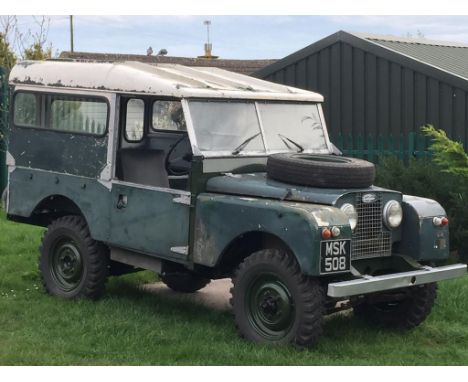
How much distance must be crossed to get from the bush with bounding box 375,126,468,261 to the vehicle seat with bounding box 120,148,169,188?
3.72 meters

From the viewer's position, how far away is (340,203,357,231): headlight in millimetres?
6154

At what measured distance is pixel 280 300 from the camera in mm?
6066

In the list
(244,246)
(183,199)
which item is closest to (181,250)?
(183,199)

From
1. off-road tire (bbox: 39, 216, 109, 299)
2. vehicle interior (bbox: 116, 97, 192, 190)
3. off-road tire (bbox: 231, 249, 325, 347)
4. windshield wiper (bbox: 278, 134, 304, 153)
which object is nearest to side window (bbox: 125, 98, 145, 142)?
vehicle interior (bbox: 116, 97, 192, 190)

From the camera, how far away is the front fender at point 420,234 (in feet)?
21.5

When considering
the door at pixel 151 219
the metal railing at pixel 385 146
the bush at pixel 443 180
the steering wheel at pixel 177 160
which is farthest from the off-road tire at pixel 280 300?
the metal railing at pixel 385 146

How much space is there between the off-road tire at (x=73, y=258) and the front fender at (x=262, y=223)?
127 centimetres

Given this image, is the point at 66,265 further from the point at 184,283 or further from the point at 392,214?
the point at 392,214

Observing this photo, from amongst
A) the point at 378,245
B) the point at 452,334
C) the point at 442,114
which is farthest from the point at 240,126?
the point at 442,114

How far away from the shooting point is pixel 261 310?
244 inches

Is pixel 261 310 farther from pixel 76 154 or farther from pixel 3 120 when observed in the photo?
pixel 3 120

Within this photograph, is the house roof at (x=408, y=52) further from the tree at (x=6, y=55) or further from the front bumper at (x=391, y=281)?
the front bumper at (x=391, y=281)

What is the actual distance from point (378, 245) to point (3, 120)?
8443 mm

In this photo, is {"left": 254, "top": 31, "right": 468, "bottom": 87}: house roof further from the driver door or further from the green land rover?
the driver door
